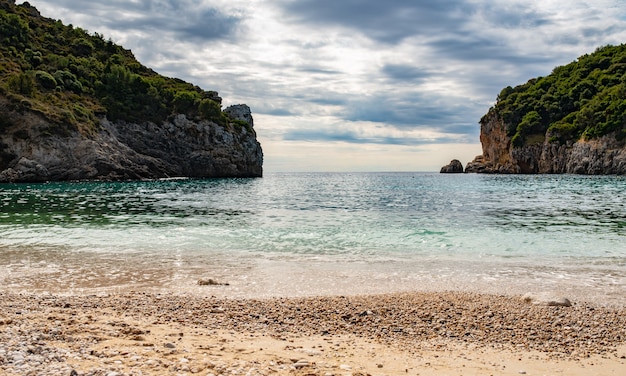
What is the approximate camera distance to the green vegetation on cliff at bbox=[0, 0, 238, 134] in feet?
249

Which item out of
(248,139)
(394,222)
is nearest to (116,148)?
(248,139)

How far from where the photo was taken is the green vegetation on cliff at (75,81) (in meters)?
75.8

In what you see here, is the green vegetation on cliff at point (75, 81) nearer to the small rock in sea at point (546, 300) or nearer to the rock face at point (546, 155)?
the small rock in sea at point (546, 300)

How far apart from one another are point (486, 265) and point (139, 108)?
10196 centimetres

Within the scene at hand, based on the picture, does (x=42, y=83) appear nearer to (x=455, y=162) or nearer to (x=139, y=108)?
(x=139, y=108)

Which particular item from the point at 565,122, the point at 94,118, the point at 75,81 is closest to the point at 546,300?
the point at 94,118

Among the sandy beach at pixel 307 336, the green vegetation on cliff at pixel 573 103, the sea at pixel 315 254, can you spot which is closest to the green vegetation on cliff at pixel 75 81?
the sea at pixel 315 254

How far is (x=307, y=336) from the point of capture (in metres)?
6.84

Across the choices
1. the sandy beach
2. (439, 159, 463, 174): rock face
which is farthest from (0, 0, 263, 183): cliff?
(439, 159, 463, 174): rock face

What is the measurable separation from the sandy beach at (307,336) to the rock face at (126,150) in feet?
239

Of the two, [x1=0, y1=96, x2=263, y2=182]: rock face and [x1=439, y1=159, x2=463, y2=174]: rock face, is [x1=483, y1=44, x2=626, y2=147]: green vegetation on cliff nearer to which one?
[x1=439, y1=159, x2=463, y2=174]: rock face

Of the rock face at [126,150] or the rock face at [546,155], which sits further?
the rock face at [546,155]

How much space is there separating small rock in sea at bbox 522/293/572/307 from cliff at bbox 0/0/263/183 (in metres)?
77.8

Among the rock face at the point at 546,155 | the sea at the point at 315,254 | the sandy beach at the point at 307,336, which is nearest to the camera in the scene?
the sandy beach at the point at 307,336
